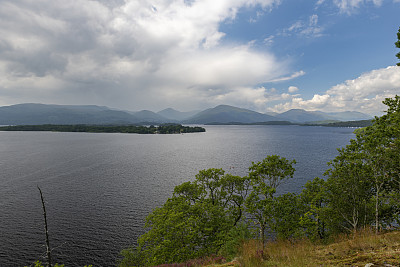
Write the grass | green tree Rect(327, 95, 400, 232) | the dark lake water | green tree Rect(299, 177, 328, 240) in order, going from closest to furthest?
1. the grass
2. green tree Rect(327, 95, 400, 232)
3. green tree Rect(299, 177, 328, 240)
4. the dark lake water

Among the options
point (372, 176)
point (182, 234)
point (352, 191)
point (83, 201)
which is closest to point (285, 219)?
point (352, 191)

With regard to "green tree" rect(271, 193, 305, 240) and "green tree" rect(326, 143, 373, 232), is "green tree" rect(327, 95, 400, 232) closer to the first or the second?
"green tree" rect(326, 143, 373, 232)

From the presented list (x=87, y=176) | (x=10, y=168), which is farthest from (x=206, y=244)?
(x=10, y=168)

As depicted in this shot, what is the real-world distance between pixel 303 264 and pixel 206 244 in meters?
21.4

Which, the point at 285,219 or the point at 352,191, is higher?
the point at 352,191

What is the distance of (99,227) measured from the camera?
44.9 m

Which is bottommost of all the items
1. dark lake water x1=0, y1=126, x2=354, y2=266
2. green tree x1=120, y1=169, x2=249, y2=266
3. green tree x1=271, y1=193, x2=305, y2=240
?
dark lake water x1=0, y1=126, x2=354, y2=266

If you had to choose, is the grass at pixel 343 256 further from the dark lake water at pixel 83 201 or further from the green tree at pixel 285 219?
the dark lake water at pixel 83 201

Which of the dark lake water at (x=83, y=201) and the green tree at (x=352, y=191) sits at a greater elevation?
the green tree at (x=352, y=191)

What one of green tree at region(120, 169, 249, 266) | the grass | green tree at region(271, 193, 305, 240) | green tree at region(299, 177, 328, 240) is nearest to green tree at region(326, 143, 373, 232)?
green tree at region(299, 177, 328, 240)

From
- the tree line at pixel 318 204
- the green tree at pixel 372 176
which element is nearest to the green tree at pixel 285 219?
the tree line at pixel 318 204

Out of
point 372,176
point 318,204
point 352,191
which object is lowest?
point 318,204

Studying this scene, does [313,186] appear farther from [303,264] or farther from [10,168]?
[10,168]

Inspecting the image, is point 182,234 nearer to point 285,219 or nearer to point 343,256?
point 285,219
